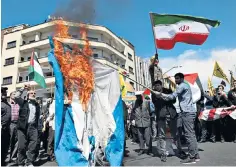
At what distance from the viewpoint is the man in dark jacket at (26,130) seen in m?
5.98

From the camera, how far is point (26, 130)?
20.2 ft

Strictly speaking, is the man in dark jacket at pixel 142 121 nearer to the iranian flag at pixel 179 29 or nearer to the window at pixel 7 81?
the iranian flag at pixel 179 29

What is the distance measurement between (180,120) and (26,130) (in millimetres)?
4072

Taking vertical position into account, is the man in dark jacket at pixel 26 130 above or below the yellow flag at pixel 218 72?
below

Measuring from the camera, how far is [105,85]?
6281 mm

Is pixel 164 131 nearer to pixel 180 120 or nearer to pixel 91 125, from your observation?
pixel 180 120

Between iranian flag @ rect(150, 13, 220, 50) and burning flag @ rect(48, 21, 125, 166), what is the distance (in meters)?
1.96

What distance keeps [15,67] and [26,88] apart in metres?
34.5

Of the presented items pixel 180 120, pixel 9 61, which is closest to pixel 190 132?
pixel 180 120

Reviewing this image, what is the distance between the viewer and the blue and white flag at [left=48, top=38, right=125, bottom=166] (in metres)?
5.34

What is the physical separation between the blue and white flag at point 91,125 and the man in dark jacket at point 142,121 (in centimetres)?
165

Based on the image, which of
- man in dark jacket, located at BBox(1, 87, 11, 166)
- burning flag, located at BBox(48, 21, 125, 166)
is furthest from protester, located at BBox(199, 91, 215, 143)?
man in dark jacket, located at BBox(1, 87, 11, 166)

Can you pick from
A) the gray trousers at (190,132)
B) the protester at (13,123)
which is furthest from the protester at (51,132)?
the gray trousers at (190,132)

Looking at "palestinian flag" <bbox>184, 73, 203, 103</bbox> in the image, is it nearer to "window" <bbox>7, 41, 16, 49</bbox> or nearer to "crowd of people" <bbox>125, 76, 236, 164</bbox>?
"crowd of people" <bbox>125, 76, 236, 164</bbox>
